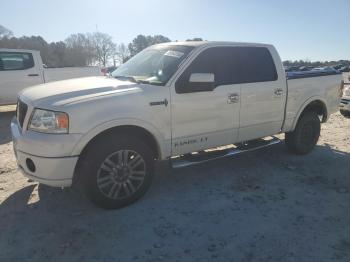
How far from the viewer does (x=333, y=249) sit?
3.20m

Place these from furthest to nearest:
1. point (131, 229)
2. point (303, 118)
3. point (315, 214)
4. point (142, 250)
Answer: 1. point (303, 118)
2. point (315, 214)
3. point (131, 229)
4. point (142, 250)

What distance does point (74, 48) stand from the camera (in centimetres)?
6156

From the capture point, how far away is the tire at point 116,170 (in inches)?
143

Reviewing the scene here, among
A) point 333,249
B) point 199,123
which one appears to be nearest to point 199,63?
point 199,123

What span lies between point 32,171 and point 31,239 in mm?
704

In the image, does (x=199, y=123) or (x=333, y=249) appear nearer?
(x=333, y=249)

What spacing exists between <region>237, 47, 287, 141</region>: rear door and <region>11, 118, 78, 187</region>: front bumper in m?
2.54

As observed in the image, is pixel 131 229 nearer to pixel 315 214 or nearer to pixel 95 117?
pixel 95 117

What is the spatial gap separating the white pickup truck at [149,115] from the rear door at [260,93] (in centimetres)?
2

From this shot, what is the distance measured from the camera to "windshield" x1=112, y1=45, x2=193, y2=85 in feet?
13.9

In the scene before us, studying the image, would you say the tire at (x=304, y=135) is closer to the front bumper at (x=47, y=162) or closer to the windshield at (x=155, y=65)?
the windshield at (x=155, y=65)

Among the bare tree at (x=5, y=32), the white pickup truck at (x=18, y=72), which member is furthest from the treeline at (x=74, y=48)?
the white pickup truck at (x=18, y=72)

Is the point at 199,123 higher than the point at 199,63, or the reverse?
the point at 199,63

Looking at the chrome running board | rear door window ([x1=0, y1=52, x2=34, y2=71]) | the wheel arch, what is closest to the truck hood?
the chrome running board
